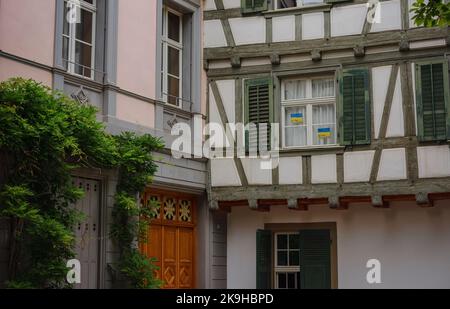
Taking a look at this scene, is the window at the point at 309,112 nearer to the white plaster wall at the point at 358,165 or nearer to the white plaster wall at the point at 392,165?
the white plaster wall at the point at 358,165

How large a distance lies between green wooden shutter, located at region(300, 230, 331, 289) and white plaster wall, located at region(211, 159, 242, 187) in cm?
144

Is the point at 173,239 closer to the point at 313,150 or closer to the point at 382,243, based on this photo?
the point at 313,150

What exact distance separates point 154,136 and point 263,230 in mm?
2543

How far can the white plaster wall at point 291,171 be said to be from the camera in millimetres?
12977

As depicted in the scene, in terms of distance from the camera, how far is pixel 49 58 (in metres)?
10.3

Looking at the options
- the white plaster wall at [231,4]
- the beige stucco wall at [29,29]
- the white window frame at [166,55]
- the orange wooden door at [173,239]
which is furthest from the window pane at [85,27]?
the white plaster wall at [231,4]

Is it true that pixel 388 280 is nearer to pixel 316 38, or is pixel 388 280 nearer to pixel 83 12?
pixel 316 38

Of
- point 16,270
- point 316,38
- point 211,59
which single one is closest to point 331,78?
point 316,38

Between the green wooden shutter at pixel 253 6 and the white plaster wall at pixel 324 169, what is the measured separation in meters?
2.61

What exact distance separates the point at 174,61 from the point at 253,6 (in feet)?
5.23

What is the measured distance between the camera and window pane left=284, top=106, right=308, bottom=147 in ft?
43.4

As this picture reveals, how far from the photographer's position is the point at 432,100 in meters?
12.2

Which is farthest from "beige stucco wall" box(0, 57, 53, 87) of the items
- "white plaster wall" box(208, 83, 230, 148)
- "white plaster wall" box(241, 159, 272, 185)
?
"white plaster wall" box(241, 159, 272, 185)

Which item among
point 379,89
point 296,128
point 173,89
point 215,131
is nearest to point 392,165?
point 379,89
